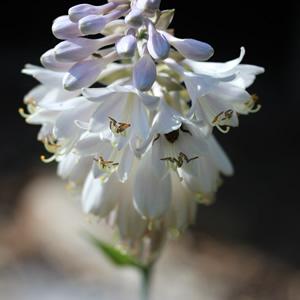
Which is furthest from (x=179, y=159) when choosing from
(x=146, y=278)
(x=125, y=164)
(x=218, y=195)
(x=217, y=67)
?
(x=218, y=195)

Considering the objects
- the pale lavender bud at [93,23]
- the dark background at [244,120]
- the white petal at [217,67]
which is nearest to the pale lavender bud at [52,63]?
the pale lavender bud at [93,23]

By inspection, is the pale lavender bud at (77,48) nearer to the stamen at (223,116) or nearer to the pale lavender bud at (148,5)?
the pale lavender bud at (148,5)

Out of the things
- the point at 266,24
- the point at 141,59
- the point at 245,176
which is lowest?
the point at 245,176

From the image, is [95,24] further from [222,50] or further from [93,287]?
[222,50]

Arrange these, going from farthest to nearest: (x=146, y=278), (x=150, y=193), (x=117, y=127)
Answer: (x=146, y=278)
(x=150, y=193)
(x=117, y=127)

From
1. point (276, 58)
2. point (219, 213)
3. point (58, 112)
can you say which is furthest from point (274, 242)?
point (58, 112)

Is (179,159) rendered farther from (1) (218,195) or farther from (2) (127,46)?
(1) (218,195)

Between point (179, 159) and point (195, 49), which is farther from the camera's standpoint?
point (179, 159)
